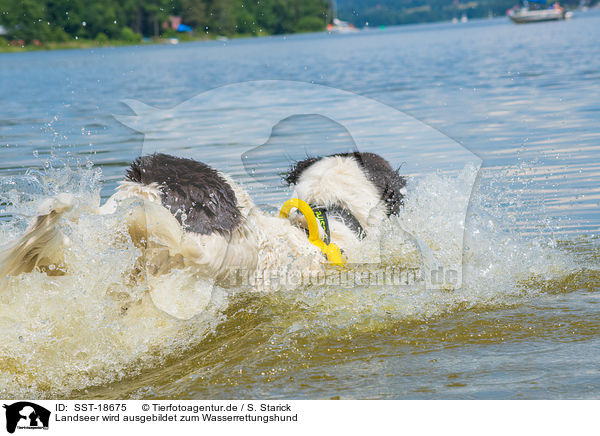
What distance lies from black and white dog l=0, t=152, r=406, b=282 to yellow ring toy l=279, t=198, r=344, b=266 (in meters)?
0.05

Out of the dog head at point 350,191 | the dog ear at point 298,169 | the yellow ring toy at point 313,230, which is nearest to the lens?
the yellow ring toy at point 313,230

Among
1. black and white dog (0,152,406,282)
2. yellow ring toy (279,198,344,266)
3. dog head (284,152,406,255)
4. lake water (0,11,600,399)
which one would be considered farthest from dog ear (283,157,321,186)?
lake water (0,11,600,399)

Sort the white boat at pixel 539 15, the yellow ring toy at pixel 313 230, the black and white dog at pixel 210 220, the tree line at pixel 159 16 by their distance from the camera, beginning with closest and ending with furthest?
the black and white dog at pixel 210 220, the yellow ring toy at pixel 313 230, the tree line at pixel 159 16, the white boat at pixel 539 15

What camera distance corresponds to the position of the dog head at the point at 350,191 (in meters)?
4.98

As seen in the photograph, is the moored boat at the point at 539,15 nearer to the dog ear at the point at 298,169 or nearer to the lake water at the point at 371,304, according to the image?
the lake water at the point at 371,304

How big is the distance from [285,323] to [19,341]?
1.56 metres

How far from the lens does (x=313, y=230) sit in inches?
180

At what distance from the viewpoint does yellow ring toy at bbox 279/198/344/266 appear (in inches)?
180
